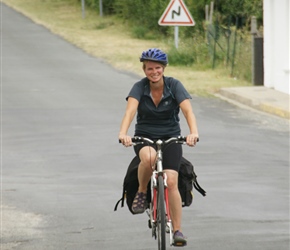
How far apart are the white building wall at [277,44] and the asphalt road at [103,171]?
7.33 feet

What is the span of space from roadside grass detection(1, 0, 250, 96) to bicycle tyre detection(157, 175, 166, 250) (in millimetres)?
15717

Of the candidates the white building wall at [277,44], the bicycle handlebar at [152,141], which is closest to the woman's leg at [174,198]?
the bicycle handlebar at [152,141]

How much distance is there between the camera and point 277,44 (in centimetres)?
2494

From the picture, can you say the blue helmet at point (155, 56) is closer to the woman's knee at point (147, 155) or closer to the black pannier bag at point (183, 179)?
the woman's knee at point (147, 155)

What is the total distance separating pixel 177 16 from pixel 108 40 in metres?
9.21

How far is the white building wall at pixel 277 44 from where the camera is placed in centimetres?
2427

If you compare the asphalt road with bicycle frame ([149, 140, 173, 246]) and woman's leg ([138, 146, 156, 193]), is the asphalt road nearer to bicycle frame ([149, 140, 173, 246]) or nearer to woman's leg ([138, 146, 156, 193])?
woman's leg ([138, 146, 156, 193])

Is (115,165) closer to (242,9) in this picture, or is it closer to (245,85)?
(245,85)

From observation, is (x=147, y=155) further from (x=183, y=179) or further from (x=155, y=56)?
(x=155, y=56)

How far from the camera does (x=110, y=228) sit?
10.8m

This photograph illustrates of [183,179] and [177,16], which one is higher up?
[177,16]

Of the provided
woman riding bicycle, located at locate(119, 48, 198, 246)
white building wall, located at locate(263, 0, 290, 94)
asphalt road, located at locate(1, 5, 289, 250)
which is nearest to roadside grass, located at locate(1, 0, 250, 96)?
white building wall, located at locate(263, 0, 290, 94)

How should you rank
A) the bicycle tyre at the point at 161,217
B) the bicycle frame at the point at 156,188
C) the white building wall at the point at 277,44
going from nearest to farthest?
the bicycle tyre at the point at 161,217
the bicycle frame at the point at 156,188
the white building wall at the point at 277,44

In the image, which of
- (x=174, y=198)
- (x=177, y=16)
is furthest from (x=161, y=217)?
(x=177, y=16)
